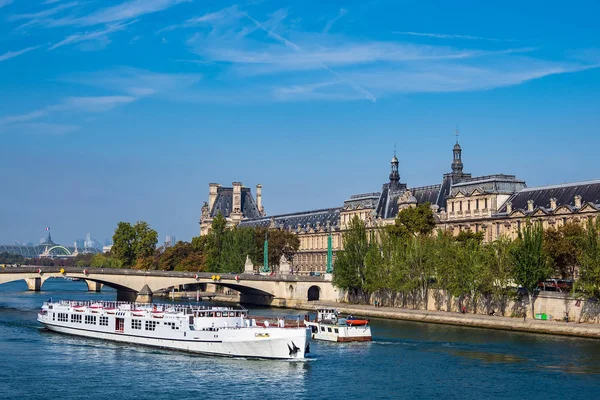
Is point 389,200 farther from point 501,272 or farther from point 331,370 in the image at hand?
point 331,370

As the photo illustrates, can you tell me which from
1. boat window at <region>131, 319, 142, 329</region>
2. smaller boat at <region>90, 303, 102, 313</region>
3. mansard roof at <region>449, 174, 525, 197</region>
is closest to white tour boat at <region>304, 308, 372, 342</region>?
boat window at <region>131, 319, 142, 329</region>

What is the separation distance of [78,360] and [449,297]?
45.1 m

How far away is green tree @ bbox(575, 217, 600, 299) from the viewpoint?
80562mm

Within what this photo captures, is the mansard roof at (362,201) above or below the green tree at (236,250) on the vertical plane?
above

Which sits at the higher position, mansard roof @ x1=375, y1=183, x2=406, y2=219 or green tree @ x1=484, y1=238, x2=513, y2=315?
mansard roof @ x1=375, y1=183, x2=406, y2=219

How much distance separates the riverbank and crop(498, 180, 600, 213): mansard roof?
25.9 meters

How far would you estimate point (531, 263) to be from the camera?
87250 mm

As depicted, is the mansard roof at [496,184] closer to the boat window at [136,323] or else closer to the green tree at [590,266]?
the green tree at [590,266]

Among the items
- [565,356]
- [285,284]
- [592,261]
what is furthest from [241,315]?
[285,284]

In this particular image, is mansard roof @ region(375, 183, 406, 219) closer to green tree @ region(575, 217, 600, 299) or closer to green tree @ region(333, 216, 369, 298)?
green tree @ region(333, 216, 369, 298)

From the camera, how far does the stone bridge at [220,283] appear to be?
119 meters

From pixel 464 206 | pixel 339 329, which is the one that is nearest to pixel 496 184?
pixel 464 206

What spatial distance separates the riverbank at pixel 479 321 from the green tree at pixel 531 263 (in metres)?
3.35

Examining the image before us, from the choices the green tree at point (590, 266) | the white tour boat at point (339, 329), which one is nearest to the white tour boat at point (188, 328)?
the white tour boat at point (339, 329)
